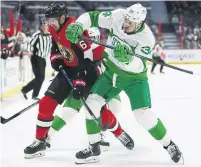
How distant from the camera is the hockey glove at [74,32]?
2156 mm

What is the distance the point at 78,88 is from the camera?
2312 mm

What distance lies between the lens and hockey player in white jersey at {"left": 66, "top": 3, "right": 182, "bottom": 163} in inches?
83.4

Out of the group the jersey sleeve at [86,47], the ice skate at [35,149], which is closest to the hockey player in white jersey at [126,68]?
the jersey sleeve at [86,47]

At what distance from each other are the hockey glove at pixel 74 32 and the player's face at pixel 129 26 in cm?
22

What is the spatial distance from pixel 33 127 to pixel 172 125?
39.4 inches

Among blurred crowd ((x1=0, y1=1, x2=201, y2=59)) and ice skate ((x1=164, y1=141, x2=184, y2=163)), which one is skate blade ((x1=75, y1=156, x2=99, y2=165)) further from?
blurred crowd ((x1=0, y1=1, x2=201, y2=59))

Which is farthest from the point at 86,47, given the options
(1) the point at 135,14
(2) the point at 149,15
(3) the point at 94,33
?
(2) the point at 149,15

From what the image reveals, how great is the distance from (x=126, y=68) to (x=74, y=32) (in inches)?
12.4

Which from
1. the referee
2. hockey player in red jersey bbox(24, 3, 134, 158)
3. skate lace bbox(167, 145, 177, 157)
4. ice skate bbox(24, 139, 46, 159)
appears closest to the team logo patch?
hockey player in red jersey bbox(24, 3, 134, 158)

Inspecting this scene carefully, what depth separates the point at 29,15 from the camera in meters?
11.5

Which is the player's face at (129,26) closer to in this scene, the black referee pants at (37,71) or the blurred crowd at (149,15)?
the black referee pants at (37,71)

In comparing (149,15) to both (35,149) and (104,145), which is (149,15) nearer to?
(104,145)

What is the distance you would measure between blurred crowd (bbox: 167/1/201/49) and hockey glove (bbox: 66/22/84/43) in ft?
24.6

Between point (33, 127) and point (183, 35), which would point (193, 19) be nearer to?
point (183, 35)
